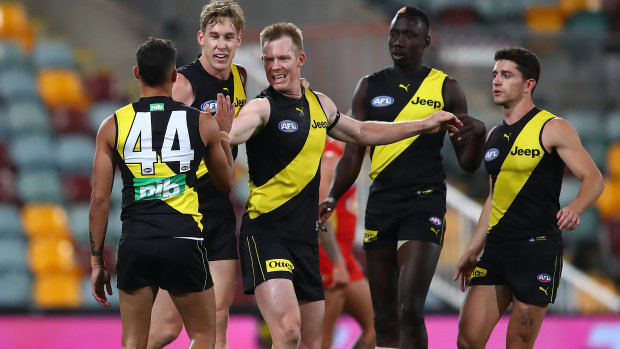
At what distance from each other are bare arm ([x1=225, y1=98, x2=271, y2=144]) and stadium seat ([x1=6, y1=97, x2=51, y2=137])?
9257 millimetres

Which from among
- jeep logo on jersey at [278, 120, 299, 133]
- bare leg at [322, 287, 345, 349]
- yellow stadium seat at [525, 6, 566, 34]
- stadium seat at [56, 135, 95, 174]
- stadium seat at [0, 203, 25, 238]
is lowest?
stadium seat at [0, 203, 25, 238]

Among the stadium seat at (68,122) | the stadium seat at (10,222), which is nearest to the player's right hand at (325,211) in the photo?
the stadium seat at (10,222)

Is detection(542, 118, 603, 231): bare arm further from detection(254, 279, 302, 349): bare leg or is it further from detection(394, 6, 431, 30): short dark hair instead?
detection(254, 279, 302, 349): bare leg

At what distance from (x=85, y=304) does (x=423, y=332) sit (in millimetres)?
6684

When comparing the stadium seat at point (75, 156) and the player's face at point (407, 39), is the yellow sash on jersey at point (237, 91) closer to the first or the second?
the player's face at point (407, 39)

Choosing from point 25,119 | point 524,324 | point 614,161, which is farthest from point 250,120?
point 614,161

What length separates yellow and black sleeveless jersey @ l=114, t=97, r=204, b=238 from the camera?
5535mm

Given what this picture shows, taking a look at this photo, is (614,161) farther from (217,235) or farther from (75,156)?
(217,235)

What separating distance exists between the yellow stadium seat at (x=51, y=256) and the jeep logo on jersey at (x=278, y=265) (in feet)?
24.6

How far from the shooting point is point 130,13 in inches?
666

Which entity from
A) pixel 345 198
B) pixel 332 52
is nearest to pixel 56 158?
pixel 332 52

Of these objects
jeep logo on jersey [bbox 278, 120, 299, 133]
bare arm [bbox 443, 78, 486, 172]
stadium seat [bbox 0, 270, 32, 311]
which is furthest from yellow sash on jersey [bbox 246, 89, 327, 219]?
stadium seat [bbox 0, 270, 32, 311]

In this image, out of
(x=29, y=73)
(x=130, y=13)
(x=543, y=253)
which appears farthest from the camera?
(x=130, y=13)

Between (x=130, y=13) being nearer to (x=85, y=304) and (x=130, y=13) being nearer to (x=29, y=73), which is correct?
(x=29, y=73)
